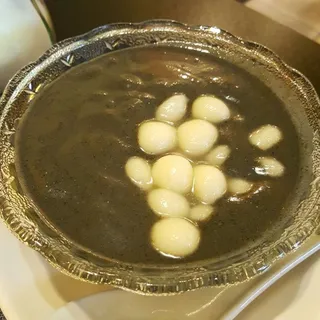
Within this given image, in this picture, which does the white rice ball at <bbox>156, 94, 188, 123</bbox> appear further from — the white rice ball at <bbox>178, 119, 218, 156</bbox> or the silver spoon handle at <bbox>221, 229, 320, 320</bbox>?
the silver spoon handle at <bbox>221, 229, 320, 320</bbox>

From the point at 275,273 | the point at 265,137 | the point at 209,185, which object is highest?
the point at 265,137

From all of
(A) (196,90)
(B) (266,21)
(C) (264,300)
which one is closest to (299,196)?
(C) (264,300)

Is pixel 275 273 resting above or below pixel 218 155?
below

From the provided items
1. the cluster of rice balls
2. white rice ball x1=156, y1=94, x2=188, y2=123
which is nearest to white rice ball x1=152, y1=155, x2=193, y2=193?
the cluster of rice balls

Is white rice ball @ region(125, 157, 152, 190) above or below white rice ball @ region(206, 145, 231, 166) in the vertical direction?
below

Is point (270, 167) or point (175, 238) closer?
point (175, 238)

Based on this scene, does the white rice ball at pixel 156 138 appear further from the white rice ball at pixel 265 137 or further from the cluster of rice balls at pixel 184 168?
the white rice ball at pixel 265 137

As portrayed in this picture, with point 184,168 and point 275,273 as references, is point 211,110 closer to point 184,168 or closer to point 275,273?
point 184,168

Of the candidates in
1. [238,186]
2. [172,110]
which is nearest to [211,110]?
[172,110]
